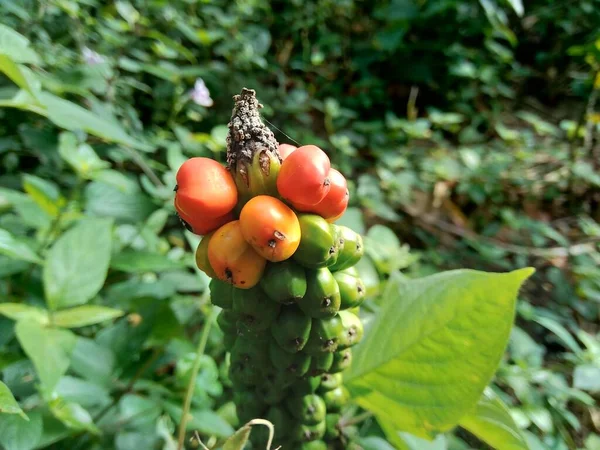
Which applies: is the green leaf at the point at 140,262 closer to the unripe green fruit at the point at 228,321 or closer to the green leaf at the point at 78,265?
the green leaf at the point at 78,265

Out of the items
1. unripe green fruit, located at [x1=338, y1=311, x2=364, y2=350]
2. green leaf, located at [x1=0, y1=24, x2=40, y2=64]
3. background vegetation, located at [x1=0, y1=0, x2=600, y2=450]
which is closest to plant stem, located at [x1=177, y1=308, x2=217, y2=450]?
background vegetation, located at [x1=0, y1=0, x2=600, y2=450]

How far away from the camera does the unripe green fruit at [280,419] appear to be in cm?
62

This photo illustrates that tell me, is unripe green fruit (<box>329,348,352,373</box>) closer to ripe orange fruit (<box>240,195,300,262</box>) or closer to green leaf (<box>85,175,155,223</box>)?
ripe orange fruit (<box>240,195,300,262</box>)

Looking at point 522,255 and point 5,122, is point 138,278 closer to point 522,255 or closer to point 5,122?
point 5,122

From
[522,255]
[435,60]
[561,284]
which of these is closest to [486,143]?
[435,60]

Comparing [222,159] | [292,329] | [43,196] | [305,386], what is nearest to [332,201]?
[292,329]

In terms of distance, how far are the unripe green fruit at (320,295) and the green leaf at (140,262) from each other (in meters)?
0.44

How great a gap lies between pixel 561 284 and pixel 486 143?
937mm

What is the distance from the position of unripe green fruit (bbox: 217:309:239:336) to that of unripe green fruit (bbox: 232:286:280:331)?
0.05 metres

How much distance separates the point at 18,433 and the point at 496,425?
2.11 feet

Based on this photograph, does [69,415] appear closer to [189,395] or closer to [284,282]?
[189,395]

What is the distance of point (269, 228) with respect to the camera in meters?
0.43

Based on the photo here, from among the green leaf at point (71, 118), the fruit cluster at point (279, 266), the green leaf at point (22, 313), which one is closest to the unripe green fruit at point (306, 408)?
the fruit cluster at point (279, 266)

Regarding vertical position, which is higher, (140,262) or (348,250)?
A: (348,250)
